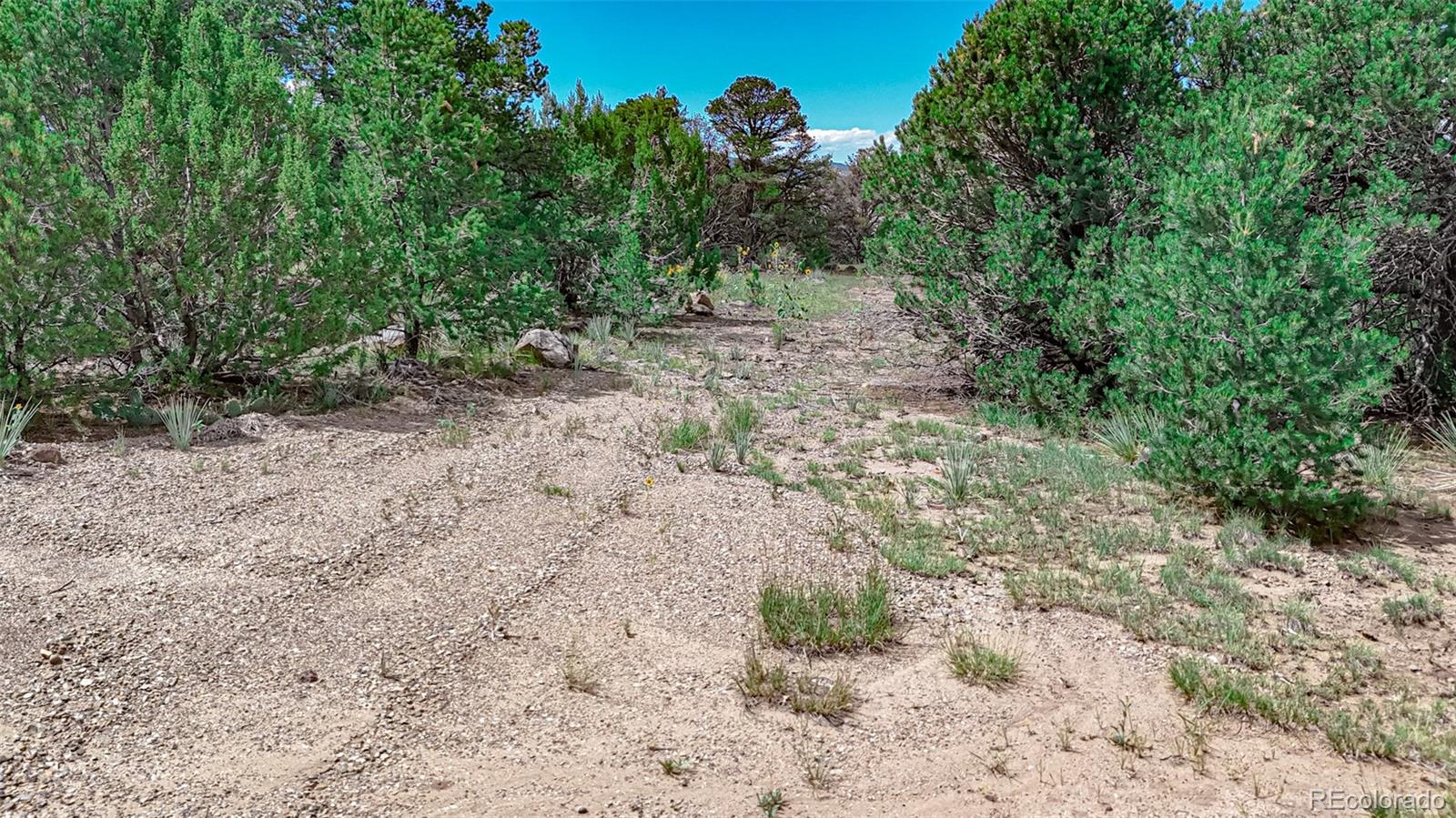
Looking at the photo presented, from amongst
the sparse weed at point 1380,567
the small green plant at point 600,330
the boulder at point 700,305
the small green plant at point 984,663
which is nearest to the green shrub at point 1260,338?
the sparse weed at point 1380,567

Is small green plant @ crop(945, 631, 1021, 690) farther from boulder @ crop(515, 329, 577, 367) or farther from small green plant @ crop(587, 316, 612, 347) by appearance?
small green plant @ crop(587, 316, 612, 347)

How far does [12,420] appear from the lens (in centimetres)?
549

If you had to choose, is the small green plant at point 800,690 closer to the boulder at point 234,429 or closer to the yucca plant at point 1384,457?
the yucca plant at point 1384,457

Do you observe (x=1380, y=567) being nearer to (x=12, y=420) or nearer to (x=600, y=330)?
(x=12, y=420)

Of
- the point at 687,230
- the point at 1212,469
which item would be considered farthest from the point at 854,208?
the point at 1212,469

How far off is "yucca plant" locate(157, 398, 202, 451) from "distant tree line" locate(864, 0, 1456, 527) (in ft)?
20.3

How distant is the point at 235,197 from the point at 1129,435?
7038 mm

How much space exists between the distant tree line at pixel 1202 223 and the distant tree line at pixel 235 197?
4.50 meters

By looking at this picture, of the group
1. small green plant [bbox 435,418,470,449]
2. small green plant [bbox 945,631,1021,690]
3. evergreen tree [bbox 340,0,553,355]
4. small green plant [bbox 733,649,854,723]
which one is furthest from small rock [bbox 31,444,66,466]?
small green plant [bbox 945,631,1021,690]

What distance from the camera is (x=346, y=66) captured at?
875 centimetres

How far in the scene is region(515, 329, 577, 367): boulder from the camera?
9.84m

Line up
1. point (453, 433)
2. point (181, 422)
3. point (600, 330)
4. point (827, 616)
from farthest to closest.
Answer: point (600, 330)
point (453, 433)
point (181, 422)
point (827, 616)

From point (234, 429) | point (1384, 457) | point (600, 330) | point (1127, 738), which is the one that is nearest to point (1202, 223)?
point (1384, 457)

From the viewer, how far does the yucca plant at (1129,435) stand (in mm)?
6336
